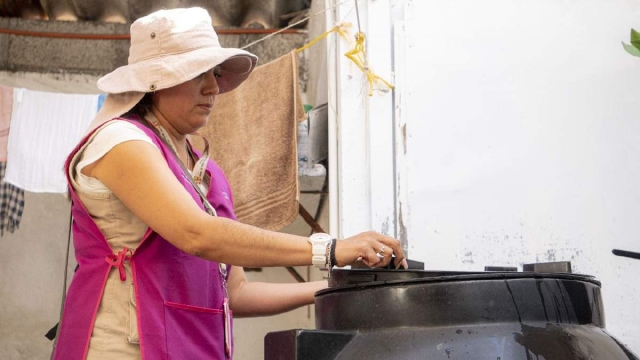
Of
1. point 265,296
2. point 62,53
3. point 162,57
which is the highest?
point 62,53

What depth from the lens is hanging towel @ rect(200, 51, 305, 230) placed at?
380 cm

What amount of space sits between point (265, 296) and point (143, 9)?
283 centimetres

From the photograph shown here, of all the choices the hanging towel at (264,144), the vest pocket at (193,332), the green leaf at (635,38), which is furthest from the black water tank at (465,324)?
the hanging towel at (264,144)

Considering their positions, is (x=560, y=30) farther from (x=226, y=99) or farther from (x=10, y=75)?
(x=10, y=75)

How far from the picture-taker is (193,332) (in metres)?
2.00

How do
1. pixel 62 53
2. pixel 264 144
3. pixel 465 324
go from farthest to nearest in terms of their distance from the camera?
pixel 62 53 → pixel 264 144 → pixel 465 324

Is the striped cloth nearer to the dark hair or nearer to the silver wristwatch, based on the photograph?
the dark hair

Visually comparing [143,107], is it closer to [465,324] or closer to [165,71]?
[165,71]

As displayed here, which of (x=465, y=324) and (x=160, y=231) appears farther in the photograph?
(x=160, y=231)

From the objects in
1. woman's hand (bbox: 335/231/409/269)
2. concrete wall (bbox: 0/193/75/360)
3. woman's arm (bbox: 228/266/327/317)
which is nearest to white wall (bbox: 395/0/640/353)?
woman's arm (bbox: 228/266/327/317)

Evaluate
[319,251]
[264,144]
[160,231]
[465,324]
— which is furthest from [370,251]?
[264,144]

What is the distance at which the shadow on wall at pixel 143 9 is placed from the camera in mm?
4758

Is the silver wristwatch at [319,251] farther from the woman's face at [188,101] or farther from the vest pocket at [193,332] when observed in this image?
the woman's face at [188,101]

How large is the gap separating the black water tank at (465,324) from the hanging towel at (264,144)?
2131mm
